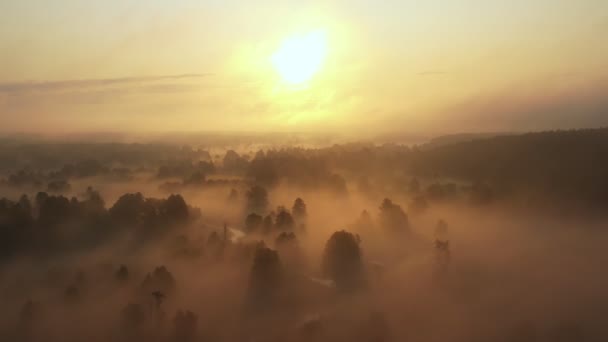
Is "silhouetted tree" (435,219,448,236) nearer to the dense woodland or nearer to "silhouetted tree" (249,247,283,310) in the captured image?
the dense woodland

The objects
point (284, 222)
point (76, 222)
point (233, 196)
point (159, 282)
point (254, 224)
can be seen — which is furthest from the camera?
point (233, 196)

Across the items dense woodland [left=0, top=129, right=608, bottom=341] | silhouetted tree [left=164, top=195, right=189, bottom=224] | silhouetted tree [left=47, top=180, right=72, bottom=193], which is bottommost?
dense woodland [left=0, top=129, right=608, bottom=341]

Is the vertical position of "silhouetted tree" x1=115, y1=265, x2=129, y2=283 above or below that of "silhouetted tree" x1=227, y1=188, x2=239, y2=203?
below

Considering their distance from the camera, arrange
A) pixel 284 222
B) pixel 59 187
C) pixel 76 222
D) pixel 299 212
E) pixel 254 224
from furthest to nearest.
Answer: pixel 59 187 < pixel 299 212 < pixel 254 224 < pixel 284 222 < pixel 76 222

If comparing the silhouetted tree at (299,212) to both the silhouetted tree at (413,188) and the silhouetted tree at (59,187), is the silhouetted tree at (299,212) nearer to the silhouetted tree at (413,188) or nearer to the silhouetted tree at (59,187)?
the silhouetted tree at (413,188)

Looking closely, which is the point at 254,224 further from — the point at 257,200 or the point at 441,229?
the point at 441,229

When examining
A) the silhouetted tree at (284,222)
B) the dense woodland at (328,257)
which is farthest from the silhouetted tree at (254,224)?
the silhouetted tree at (284,222)

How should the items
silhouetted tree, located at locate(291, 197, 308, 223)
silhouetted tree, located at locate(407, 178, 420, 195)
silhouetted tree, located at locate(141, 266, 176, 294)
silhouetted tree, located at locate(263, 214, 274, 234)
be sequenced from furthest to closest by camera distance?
silhouetted tree, located at locate(407, 178, 420, 195), silhouetted tree, located at locate(291, 197, 308, 223), silhouetted tree, located at locate(263, 214, 274, 234), silhouetted tree, located at locate(141, 266, 176, 294)

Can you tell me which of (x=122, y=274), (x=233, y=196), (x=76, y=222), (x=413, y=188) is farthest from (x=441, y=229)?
(x=76, y=222)

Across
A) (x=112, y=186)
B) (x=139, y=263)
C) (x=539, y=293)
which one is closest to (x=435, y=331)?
(x=539, y=293)

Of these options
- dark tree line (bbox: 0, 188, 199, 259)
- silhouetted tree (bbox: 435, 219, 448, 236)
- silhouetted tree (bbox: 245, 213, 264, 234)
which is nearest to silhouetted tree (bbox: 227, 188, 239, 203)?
dark tree line (bbox: 0, 188, 199, 259)

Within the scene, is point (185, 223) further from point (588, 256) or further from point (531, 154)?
point (531, 154)
